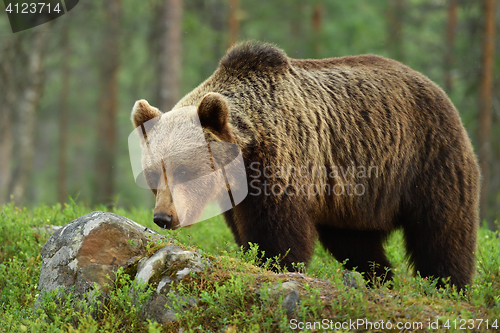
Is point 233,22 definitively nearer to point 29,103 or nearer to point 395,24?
point 29,103

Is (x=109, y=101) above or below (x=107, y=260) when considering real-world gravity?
below

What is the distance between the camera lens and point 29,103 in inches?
533

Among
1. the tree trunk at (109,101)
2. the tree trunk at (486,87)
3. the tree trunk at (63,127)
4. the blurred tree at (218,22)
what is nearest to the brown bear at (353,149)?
the tree trunk at (486,87)

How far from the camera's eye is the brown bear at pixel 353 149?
4.44 m

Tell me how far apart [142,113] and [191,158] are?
0.75 meters

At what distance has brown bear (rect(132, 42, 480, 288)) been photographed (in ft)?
14.6

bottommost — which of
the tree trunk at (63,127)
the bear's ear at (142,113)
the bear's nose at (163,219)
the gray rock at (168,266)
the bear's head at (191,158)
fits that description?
the tree trunk at (63,127)

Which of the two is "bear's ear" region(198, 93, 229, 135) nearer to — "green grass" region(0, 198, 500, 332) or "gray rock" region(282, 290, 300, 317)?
"green grass" region(0, 198, 500, 332)

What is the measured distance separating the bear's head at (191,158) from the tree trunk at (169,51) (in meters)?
7.74

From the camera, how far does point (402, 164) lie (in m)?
5.11

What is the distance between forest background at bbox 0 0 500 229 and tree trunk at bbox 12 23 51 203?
0.03 metres

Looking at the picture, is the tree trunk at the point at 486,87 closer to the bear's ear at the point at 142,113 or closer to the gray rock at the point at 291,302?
the bear's ear at the point at 142,113

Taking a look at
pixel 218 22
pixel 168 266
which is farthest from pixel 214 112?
Answer: pixel 218 22

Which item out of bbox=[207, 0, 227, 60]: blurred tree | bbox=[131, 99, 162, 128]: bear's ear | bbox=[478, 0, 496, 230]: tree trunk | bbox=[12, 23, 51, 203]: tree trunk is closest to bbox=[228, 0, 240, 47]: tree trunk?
bbox=[207, 0, 227, 60]: blurred tree
